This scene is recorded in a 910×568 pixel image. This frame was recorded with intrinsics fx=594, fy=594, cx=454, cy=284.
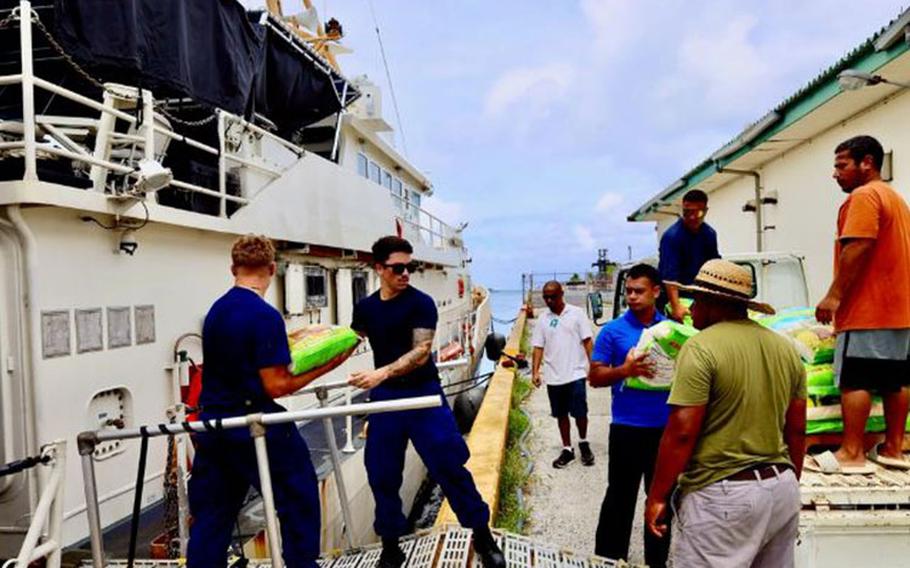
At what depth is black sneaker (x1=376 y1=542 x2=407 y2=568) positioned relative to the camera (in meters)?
3.21

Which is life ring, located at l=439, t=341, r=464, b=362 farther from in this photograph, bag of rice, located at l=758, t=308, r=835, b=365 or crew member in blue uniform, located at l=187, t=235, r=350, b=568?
crew member in blue uniform, located at l=187, t=235, r=350, b=568

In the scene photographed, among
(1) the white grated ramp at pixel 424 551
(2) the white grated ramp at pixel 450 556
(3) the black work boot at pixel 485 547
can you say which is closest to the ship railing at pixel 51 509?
(2) the white grated ramp at pixel 450 556

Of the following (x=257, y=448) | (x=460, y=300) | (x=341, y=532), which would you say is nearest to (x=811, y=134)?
(x=341, y=532)

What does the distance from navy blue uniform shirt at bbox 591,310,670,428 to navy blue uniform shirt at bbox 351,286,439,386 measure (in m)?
1.09

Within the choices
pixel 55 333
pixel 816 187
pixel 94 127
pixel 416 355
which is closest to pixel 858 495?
pixel 416 355

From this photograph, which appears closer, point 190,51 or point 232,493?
point 232,493

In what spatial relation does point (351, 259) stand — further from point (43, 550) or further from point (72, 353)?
point (43, 550)

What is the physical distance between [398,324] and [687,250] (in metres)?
2.50

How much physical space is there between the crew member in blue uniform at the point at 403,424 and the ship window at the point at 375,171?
924 centimetres

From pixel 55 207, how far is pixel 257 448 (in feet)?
8.39

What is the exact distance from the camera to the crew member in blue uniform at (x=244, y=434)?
255cm

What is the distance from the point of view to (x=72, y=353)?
151 inches

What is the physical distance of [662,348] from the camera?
3145mm

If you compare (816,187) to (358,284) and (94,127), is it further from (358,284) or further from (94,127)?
(94,127)
